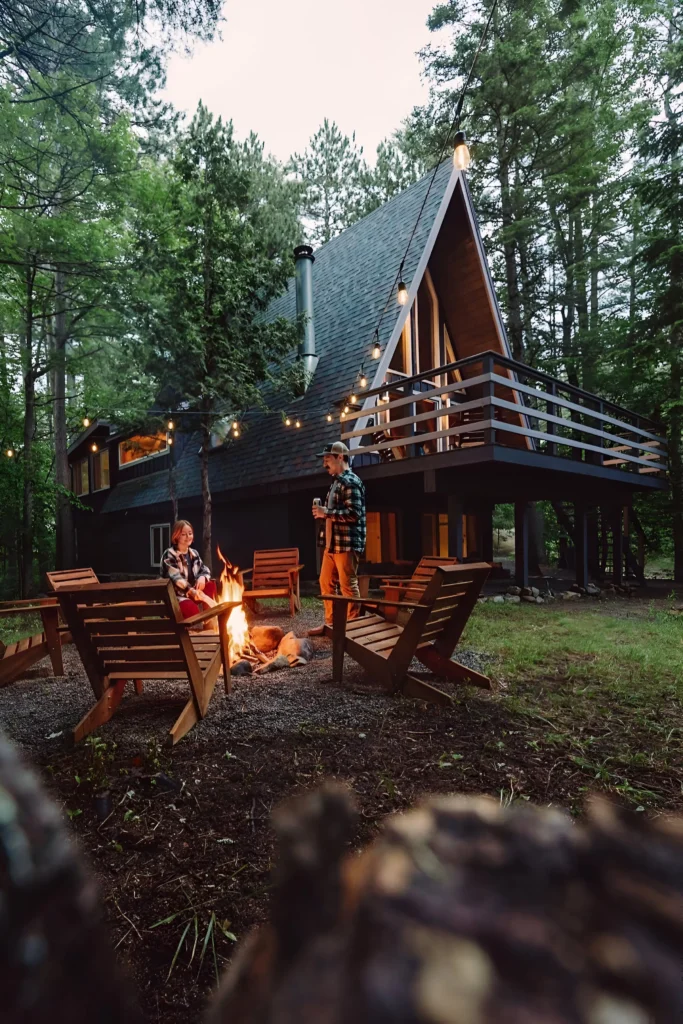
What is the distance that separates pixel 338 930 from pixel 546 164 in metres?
19.3

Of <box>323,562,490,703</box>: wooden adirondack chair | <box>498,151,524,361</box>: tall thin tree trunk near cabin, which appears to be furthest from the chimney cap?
<box>323,562,490,703</box>: wooden adirondack chair

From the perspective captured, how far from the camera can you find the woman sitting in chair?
535 centimetres

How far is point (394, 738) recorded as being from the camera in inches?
121

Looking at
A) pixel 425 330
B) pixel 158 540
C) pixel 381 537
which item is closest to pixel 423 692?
pixel 381 537

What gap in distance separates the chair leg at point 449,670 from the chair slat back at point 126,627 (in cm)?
212

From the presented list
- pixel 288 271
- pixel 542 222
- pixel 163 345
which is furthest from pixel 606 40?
pixel 163 345

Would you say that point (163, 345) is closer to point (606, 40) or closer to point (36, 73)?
point (36, 73)

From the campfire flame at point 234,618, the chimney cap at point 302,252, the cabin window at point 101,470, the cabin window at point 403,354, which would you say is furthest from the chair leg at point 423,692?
the cabin window at point 101,470

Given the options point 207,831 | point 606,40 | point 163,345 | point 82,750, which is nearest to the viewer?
point 207,831

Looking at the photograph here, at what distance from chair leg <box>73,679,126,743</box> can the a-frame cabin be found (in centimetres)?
607

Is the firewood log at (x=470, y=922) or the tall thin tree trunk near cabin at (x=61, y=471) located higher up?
the tall thin tree trunk near cabin at (x=61, y=471)

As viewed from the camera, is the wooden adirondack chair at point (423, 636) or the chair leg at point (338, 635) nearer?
the wooden adirondack chair at point (423, 636)

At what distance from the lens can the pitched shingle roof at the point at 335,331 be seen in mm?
10578

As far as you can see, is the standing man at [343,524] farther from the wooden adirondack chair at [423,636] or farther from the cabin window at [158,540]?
the cabin window at [158,540]
